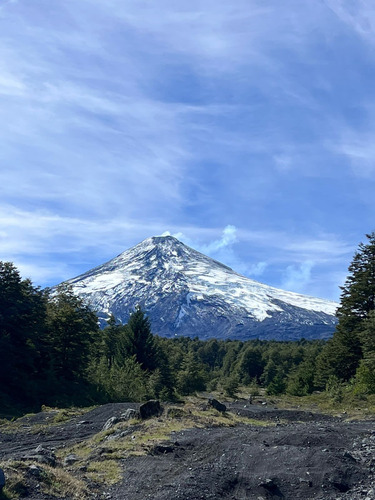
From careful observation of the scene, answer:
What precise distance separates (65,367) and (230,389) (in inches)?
674

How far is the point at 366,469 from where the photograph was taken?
10.6m

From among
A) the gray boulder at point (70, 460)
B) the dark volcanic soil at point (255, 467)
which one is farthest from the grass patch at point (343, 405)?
the gray boulder at point (70, 460)

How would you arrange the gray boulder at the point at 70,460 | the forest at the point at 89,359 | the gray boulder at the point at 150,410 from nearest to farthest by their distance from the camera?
the gray boulder at the point at 70,460 → the gray boulder at the point at 150,410 → the forest at the point at 89,359

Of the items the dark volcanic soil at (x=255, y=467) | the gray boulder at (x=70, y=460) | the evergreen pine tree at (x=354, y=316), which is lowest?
the gray boulder at (x=70, y=460)

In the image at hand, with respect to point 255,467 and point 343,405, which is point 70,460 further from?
point 343,405

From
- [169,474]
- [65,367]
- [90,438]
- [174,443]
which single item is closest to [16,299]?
[65,367]

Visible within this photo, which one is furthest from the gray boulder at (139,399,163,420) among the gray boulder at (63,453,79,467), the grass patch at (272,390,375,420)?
the grass patch at (272,390,375,420)

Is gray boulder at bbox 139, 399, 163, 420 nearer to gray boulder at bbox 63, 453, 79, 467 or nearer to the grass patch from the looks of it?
gray boulder at bbox 63, 453, 79, 467

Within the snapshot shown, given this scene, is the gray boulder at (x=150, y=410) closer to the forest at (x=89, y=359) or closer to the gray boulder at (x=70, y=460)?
the gray boulder at (x=70, y=460)

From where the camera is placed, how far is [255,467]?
1103 cm

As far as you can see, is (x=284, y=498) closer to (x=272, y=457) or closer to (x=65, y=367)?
(x=272, y=457)

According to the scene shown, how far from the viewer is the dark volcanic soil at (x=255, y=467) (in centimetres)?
983

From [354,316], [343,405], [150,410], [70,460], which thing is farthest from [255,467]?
[354,316]

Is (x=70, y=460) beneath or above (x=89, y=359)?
beneath
